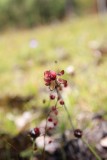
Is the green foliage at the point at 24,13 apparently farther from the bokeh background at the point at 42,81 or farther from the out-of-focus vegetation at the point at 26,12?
Result: the bokeh background at the point at 42,81

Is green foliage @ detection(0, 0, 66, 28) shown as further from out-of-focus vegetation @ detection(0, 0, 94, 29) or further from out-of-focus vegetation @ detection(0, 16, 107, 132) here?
out-of-focus vegetation @ detection(0, 16, 107, 132)

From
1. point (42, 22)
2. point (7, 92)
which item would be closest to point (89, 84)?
point (7, 92)

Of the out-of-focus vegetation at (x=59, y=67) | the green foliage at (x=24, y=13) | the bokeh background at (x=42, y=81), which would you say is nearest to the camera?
the bokeh background at (x=42, y=81)

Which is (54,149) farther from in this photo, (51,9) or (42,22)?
(51,9)

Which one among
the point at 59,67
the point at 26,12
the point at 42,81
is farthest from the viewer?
the point at 26,12

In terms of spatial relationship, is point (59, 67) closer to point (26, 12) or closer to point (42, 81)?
point (42, 81)

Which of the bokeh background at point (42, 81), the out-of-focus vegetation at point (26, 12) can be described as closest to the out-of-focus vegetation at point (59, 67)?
the bokeh background at point (42, 81)

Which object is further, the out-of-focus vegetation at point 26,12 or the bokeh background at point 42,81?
the out-of-focus vegetation at point 26,12

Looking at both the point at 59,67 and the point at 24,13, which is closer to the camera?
the point at 59,67

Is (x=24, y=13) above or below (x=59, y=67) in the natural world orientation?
above

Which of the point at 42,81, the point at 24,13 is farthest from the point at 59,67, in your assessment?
the point at 24,13

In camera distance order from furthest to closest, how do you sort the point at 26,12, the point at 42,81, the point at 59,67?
the point at 26,12 → the point at 59,67 → the point at 42,81
